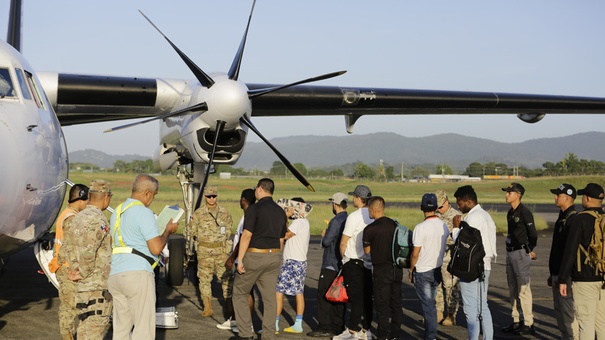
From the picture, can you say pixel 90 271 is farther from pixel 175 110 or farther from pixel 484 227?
pixel 175 110

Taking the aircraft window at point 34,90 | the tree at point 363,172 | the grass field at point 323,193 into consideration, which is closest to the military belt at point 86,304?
the aircraft window at point 34,90

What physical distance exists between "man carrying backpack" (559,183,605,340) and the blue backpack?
1506mm

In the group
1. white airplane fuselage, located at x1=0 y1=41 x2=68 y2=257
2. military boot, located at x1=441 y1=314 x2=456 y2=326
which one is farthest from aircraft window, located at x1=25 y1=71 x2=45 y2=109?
military boot, located at x1=441 y1=314 x2=456 y2=326

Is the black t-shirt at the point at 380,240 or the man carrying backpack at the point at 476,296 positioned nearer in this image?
the man carrying backpack at the point at 476,296

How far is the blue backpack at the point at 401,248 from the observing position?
708cm

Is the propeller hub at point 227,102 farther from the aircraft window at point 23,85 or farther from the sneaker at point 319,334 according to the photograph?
the sneaker at point 319,334

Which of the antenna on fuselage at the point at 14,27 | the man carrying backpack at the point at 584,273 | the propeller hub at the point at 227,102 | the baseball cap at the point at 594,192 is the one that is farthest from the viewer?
the antenna on fuselage at the point at 14,27

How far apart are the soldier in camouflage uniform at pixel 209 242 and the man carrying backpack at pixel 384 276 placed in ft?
7.11

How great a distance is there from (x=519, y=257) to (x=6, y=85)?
5929mm

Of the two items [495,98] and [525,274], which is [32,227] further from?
[495,98]

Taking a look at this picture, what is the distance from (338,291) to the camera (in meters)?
7.56

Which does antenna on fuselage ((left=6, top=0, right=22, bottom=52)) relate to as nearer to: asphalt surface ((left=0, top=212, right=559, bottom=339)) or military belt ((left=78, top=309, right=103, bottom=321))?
asphalt surface ((left=0, top=212, right=559, bottom=339))

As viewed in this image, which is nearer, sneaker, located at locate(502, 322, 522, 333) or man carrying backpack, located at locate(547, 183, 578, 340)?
man carrying backpack, located at locate(547, 183, 578, 340)

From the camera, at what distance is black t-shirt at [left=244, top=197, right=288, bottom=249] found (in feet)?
22.9
